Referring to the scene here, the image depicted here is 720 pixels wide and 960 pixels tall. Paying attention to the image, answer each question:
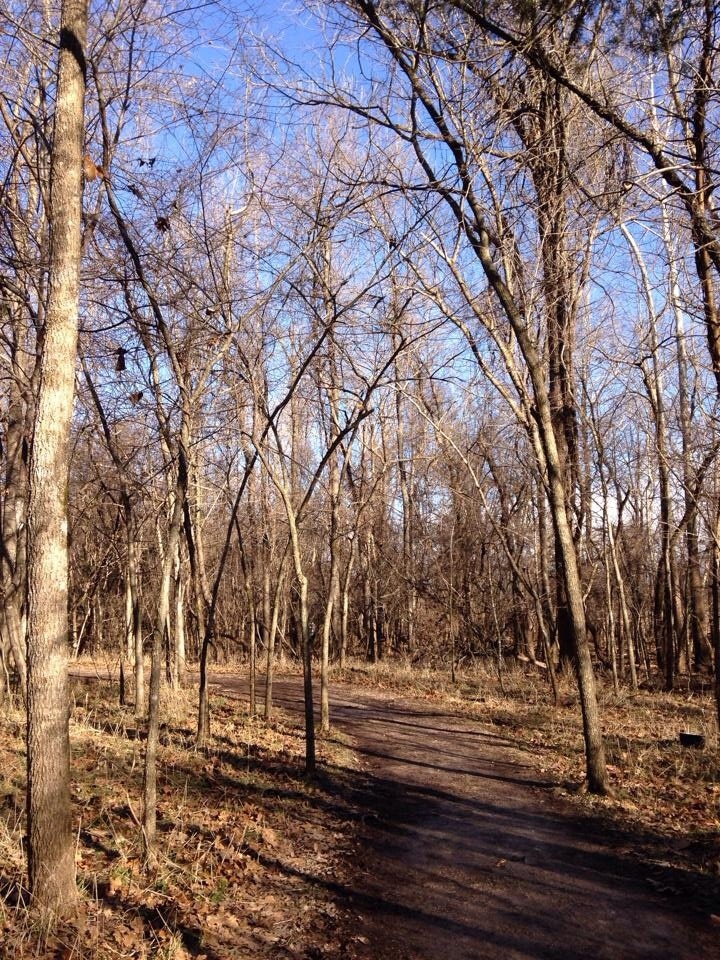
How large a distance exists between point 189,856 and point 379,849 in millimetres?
1553

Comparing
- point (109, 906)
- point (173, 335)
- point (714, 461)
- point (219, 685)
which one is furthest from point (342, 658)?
point (109, 906)

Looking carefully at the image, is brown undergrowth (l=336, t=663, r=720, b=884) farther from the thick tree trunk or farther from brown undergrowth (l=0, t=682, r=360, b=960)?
the thick tree trunk

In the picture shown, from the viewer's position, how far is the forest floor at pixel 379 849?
4.29 meters

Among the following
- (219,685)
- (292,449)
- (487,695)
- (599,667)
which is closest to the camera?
(487,695)

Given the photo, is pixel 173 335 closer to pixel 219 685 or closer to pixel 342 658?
pixel 219 685

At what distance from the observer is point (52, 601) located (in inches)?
170

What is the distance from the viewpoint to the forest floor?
4.29 meters

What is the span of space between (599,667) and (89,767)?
15.9 meters

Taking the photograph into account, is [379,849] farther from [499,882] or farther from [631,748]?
[631,748]

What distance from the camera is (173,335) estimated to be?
777 cm

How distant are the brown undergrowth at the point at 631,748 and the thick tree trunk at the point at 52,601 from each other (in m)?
4.26

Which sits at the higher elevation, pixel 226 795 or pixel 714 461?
pixel 714 461

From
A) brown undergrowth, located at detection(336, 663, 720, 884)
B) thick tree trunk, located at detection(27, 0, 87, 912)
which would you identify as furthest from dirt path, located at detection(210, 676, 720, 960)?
thick tree trunk, located at detection(27, 0, 87, 912)

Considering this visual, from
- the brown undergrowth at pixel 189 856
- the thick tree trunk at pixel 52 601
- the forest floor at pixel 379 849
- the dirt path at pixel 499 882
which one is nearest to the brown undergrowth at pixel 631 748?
the forest floor at pixel 379 849
